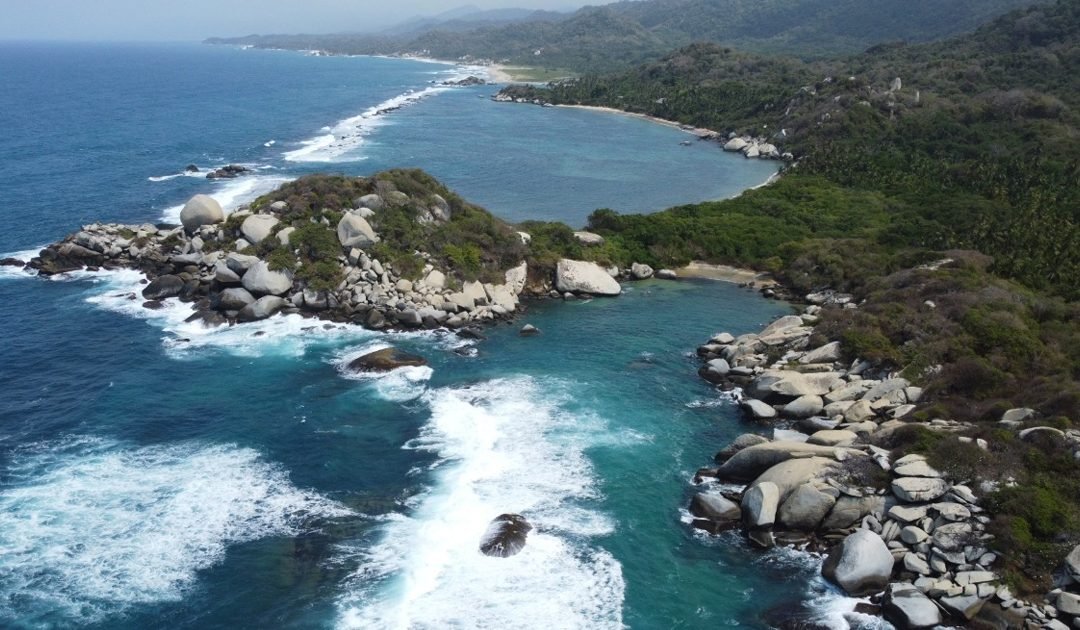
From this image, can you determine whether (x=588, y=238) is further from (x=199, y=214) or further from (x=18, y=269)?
(x=18, y=269)

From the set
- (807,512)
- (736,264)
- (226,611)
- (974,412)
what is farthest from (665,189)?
(226,611)

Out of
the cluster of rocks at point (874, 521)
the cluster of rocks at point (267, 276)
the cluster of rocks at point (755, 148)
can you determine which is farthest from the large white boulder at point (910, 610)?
the cluster of rocks at point (755, 148)

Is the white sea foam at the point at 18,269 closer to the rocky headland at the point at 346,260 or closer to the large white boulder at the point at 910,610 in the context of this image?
the rocky headland at the point at 346,260

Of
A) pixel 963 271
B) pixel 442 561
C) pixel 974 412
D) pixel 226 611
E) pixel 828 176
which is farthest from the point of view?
pixel 828 176

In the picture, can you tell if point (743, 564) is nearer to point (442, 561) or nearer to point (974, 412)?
point (442, 561)

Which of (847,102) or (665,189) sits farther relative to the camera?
(847,102)

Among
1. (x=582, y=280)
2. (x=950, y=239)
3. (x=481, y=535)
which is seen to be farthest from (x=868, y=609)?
(x=950, y=239)
